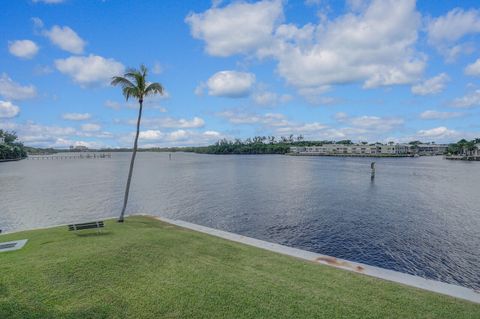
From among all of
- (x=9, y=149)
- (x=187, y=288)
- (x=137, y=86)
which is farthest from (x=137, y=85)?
(x=9, y=149)

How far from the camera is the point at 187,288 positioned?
8.19 metres

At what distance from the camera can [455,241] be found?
19.0 meters

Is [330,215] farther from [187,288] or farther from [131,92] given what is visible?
[187,288]

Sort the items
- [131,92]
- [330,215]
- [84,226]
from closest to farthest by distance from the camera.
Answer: [84,226] < [131,92] < [330,215]

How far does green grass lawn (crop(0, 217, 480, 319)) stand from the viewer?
708 cm

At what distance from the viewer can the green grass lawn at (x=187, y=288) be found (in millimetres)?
7078

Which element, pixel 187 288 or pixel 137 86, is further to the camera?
pixel 137 86

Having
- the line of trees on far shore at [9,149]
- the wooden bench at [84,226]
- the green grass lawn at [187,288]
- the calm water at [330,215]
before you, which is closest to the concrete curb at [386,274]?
the green grass lawn at [187,288]

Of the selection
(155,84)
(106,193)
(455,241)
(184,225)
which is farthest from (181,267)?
(106,193)

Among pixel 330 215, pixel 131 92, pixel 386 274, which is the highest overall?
pixel 131 92

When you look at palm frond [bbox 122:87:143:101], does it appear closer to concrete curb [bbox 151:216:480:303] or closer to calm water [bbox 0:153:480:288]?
concrete curb [bbox 151:216:480:303]

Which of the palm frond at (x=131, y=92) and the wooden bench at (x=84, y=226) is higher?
the palm frond at (x=131, y=92)

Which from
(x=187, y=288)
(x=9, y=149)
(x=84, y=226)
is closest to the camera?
(x=187, y=288)

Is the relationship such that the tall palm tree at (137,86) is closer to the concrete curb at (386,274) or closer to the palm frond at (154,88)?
the palm frond at (154,88)
